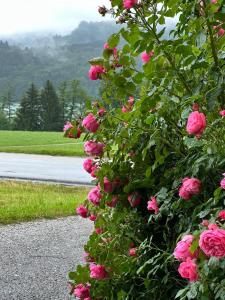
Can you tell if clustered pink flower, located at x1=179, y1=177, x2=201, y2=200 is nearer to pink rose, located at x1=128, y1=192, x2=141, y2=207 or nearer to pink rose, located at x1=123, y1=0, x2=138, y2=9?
pink rose, located at x1=128, y1=192, x2=141, y2=207

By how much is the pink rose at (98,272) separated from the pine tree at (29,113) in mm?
55829

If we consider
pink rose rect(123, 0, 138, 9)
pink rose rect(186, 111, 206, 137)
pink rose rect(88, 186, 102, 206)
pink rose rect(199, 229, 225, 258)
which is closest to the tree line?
pink rose rect(88, 186, 102, 206)

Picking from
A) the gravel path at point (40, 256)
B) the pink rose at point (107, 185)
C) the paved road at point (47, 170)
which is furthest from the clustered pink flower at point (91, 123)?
the paved road at point (47, 170)

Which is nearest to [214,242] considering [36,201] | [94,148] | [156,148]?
[156,148]

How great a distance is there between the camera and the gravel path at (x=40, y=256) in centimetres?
435

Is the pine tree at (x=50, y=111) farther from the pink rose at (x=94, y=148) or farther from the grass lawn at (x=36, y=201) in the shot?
the pink rose at (x=94, y=148)

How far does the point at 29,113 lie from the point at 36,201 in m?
51.0

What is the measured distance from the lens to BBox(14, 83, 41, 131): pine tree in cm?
5812

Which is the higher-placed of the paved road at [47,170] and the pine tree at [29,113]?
the paved road at [47,170]

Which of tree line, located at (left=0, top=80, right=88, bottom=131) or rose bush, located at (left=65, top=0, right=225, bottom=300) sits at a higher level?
rose bush, located at (left=65, top=0, right=225, bottom=300)

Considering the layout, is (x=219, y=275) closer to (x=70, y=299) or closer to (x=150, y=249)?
(x=150, y=249)

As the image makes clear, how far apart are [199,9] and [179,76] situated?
0.27 metres

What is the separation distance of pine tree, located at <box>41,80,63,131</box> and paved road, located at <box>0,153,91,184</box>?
40.3 metres

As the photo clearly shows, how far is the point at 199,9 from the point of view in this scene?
6.68 ft
